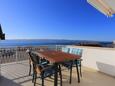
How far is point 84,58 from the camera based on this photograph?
5.38m

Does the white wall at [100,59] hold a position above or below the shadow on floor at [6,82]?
above

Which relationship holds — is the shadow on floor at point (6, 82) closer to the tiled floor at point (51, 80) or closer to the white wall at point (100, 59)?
the tiled floor at point (51, 80)

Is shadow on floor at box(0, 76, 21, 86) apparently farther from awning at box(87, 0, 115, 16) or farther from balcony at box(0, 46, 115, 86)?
awning at box(87, 0, 115, 16)

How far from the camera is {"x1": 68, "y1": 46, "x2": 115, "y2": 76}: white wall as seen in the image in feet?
14.1

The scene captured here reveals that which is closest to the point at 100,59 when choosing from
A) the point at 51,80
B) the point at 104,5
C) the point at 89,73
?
the point at 89,73

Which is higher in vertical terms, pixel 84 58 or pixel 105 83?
pixel 84 58

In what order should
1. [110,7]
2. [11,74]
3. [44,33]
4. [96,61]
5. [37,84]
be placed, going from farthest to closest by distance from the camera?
[44,33], [96,61], [11,74], [37,84], [110,7]

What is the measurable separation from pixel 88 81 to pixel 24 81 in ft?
5.81

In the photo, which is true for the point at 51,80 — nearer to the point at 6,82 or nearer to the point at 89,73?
the point at 6,82

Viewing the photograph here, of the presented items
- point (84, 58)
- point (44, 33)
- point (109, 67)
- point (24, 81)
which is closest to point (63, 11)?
point (84, 58)

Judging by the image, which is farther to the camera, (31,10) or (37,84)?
(31,10)

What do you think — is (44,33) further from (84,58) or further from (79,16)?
(84,58)

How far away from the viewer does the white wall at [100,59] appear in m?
4.30

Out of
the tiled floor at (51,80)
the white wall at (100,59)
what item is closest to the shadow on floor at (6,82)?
the tiled floor at (51,80)
